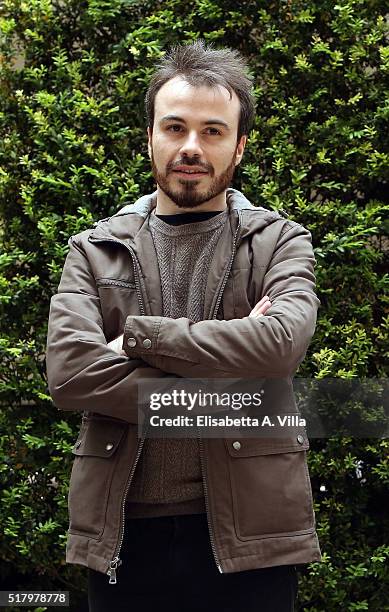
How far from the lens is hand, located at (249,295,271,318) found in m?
2.62

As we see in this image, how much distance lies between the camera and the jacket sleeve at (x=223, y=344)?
98.0 inches

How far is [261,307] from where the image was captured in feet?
8.64

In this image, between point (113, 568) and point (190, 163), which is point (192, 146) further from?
point (113, 568)

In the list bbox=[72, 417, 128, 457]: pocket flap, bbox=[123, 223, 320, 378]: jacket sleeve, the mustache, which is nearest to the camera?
bbox=[123, 223, 320, 378]: jacket sleeve

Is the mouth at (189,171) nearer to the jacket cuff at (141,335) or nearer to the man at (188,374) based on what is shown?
the man at (188,374)

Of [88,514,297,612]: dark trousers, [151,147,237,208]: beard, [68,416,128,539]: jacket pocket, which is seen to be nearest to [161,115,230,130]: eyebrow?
[151,147,237,208]: beard

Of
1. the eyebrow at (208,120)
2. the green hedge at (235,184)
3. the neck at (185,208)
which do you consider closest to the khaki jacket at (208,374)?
the neck at (185,208)

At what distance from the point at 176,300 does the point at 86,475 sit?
597mm

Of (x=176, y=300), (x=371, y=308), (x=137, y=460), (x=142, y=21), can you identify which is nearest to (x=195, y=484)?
(x=137, y=460)

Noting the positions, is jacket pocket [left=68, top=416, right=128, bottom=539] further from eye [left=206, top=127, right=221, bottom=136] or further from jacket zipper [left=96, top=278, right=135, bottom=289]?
eye [left=206, top=127, right=221, bottom=136]

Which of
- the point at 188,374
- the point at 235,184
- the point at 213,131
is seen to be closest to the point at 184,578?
the point at 188,374

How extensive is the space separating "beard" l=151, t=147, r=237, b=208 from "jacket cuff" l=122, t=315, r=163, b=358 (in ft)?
1.43

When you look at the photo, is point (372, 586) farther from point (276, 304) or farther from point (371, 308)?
point (276, 304)

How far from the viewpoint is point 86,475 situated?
8.63 feet
